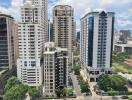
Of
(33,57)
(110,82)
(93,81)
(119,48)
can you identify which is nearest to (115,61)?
(119,48)

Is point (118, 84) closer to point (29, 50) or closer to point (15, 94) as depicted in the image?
point (29, 50)

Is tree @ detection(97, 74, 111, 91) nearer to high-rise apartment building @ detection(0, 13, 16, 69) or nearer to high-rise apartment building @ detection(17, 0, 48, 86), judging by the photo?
high-rise apartment building @ detection(17, 0, 48, 86)

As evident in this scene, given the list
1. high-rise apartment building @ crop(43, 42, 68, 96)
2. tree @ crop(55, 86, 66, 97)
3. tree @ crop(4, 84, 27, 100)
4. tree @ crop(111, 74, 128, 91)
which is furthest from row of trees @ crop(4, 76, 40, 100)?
tree @ crop(111, 74, 128, 91)

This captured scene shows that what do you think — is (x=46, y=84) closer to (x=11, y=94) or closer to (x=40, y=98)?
(x=40, y=98)

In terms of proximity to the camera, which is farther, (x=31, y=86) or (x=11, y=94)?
(x=31, y=86)

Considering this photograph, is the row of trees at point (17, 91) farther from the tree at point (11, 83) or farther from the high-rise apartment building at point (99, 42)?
the high-rise apartment building at point (99, 42)

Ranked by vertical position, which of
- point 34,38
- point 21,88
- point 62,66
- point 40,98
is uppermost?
point 34,38
